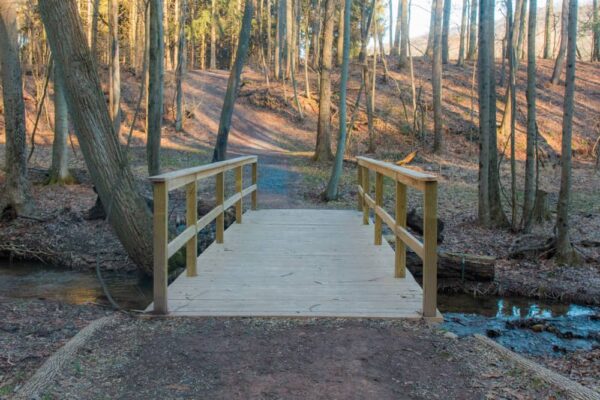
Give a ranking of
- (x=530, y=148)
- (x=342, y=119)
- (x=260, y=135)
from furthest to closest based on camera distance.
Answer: (x=260, y=135)
(x=342, y=119)
(x=530, y=148)

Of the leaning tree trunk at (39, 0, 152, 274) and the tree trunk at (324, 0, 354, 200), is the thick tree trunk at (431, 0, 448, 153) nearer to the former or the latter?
the tree trunk at (324, 0, 354, 200)

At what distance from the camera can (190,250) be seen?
18.6 ft

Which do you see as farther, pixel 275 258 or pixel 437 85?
pixel 437 85

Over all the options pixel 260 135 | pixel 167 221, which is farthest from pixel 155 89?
pixel 260 135

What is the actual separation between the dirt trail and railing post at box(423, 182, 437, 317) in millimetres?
9705

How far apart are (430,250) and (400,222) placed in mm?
1053

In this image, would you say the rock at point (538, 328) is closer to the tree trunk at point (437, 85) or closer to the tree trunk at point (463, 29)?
the tree trunk at point (437, 85)

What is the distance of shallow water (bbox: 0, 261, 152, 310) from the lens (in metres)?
7.22

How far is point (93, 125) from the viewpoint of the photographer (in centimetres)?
655

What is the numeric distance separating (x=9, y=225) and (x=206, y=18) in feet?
103

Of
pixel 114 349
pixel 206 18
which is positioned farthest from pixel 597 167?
pixel 206 18

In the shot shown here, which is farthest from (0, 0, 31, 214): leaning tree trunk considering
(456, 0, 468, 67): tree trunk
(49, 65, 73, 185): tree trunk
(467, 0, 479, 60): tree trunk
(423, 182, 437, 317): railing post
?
(456, 0, 468, 67): tree trunk

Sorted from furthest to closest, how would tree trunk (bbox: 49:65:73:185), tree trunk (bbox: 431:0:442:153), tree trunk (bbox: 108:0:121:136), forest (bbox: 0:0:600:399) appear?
tree trunk (bbox: 431:0:442:153) → tree trunk (bbox: 108:0:121:136) → tree trunk (bbox: 49:65:73:185) → forest (bbox: 0:0:600:399)

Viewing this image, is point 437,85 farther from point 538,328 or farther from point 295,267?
point 295,267
